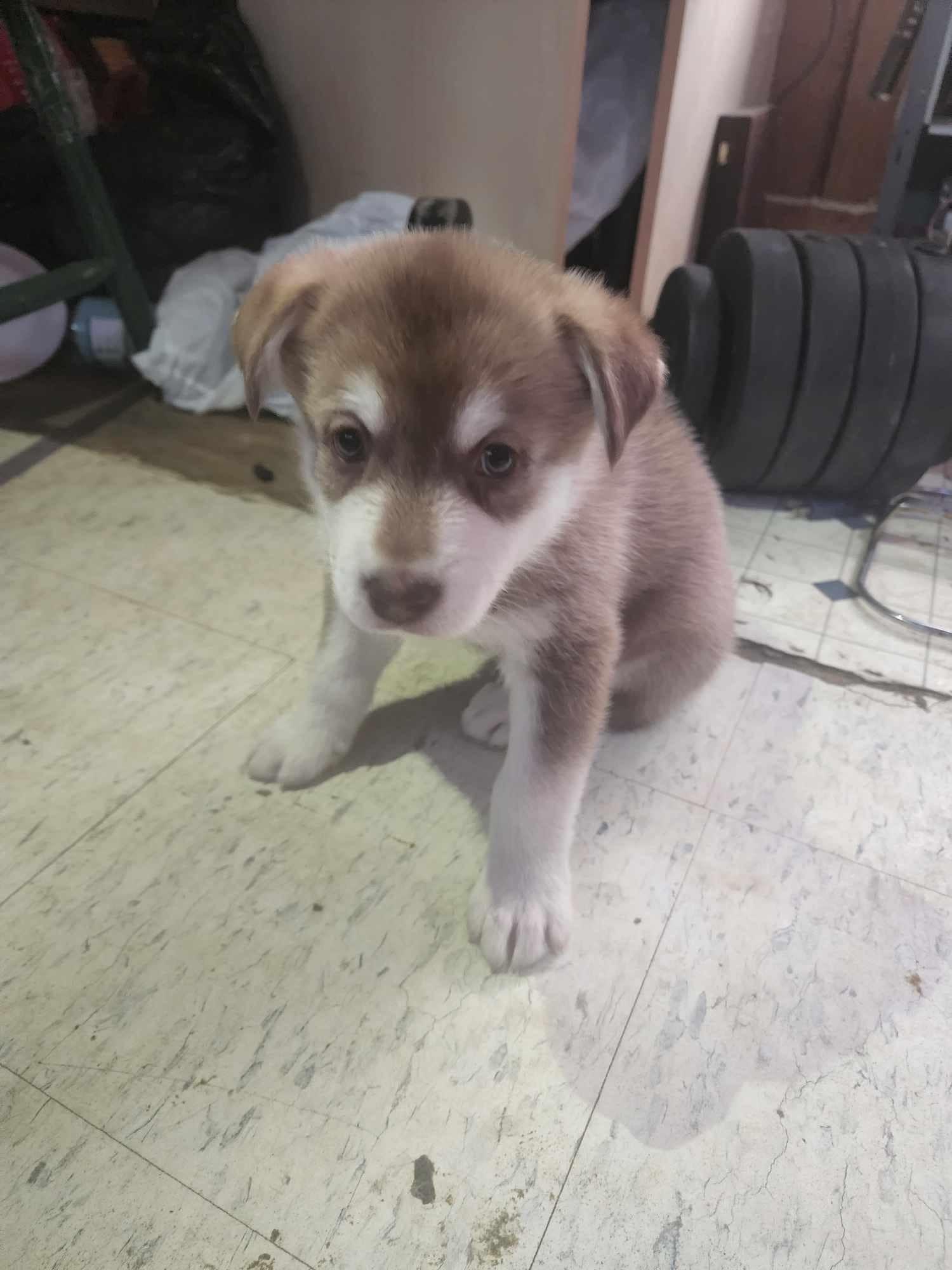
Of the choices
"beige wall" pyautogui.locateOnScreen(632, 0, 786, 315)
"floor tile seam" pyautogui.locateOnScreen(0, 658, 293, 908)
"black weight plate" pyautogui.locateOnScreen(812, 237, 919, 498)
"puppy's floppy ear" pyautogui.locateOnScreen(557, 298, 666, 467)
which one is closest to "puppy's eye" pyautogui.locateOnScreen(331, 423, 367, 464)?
"puppy's floppy ear" pyautogui.locateOnScreen(557, 298, 666, 467)

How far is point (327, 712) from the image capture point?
1.52 meters

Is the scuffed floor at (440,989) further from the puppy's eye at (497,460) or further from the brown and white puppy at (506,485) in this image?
the puppy's eye at (497,460)

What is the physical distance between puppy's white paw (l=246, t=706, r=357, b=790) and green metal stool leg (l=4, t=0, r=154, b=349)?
2090mm

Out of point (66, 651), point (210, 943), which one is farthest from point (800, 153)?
point (210, 943)

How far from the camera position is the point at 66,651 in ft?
5.86

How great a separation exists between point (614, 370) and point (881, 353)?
158 cm

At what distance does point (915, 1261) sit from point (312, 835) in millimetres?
1032

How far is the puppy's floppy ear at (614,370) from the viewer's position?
3.25 ft

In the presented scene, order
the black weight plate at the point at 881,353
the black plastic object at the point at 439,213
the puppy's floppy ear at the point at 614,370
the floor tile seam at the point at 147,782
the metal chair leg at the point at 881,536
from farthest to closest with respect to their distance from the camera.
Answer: the black plastic object at the point at 439,213
the black weight plate at the point at 881,353
the metal chair leg at the point at 881,536
the floor tile seam at the point at 147,782
the puppy's floppy ear at the point at 614,370

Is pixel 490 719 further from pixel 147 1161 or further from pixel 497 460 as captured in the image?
pixel 147 1161

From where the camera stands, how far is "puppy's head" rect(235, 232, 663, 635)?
2.97ft

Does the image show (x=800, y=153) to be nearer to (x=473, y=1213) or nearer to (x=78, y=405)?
(x=78, y=405)

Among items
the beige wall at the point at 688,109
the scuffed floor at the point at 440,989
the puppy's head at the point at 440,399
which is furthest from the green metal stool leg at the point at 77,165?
the puppy's head at the point at 440,399

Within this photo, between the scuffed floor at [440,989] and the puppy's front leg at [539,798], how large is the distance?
57 millimetres
